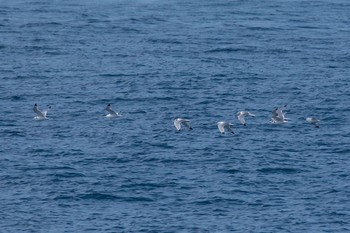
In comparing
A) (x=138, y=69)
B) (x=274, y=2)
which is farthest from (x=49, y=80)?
(x=274, y=2)

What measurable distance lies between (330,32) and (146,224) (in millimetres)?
59783

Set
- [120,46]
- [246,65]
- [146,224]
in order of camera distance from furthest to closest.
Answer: [120,46]
[246,65]
[146,224]

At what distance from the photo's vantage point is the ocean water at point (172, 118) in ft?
213

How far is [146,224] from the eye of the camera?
2463 inches

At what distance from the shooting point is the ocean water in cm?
6500

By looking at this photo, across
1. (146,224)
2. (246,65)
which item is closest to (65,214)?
(146,224)

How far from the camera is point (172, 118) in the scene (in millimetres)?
84875

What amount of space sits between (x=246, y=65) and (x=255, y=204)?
1518 inches

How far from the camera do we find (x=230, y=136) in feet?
266

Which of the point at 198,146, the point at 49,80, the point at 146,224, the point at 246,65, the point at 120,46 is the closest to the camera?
the point at 146,224

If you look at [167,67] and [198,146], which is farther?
[167,67]

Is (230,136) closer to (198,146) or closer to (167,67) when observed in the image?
(198,146)

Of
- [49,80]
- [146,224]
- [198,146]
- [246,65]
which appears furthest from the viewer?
[246,65]

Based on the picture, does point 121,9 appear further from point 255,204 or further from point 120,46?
point 255,204
